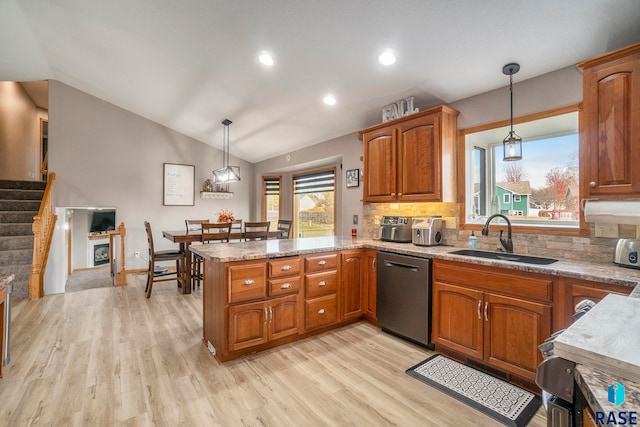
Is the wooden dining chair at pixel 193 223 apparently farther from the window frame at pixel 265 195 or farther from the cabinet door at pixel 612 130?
the cabinet door at pixel 612 130

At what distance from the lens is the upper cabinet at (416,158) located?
289 cm

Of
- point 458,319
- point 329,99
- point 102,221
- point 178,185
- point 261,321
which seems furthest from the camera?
point 178,185

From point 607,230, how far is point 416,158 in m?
1.58

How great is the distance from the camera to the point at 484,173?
307 cm

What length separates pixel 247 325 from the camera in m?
2.49

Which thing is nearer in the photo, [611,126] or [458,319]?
[611,126]

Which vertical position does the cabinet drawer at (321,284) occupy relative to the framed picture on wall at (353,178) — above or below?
below

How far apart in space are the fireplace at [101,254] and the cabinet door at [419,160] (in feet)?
18.5

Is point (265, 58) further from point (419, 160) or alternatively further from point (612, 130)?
point (612, 130)

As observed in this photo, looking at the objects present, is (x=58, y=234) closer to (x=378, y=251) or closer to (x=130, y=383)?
(x=130, y=383)

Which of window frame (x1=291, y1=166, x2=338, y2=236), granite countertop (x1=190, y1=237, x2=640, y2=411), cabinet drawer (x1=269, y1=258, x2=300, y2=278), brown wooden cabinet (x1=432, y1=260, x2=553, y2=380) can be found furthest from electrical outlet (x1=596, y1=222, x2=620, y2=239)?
window frame (x1=291, y1=166, x2=338, y2=236)

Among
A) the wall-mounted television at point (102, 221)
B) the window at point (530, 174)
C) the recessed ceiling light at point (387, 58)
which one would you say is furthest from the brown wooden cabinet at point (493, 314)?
the wall-mounted television at point (102, 221)

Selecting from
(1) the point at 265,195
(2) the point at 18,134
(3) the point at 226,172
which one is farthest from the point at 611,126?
(2) the point at 18,134

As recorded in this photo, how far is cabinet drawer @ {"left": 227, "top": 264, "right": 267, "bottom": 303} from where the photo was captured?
240 centimetres
